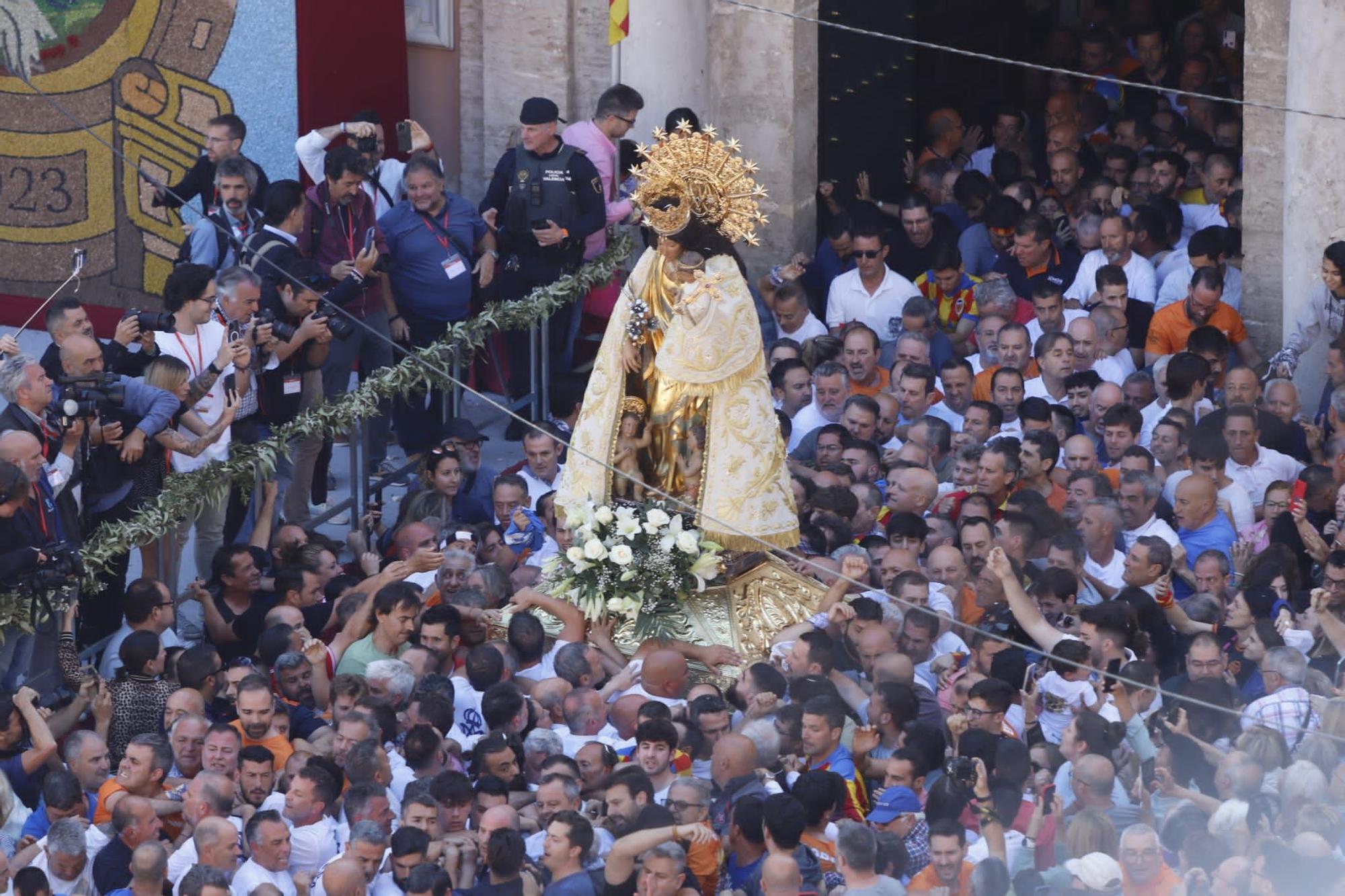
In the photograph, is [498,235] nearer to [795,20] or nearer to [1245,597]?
[795,20]

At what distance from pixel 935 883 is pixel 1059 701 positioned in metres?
1.57

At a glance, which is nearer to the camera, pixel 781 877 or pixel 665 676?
pixel 781 877

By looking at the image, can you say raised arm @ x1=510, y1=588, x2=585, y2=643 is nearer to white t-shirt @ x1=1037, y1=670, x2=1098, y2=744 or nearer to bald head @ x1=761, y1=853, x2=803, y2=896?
white t-shirt @ x1=1037, y1=670, x2=1098, y2=744

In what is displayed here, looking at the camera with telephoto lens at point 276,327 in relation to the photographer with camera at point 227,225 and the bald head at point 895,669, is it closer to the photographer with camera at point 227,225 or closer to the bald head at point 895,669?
the photographer with camera at point 227,225

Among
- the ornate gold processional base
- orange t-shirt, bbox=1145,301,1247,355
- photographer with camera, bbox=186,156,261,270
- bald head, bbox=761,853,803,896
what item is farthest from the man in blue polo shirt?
bald head, bbox=761,853,803,896

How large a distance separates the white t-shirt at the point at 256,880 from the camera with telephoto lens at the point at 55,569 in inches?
68.8

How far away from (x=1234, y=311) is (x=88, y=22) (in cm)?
654

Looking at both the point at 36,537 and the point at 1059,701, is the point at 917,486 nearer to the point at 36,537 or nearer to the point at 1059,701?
the point at 1059,701

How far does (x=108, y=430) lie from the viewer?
11430 mm

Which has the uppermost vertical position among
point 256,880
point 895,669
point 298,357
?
point 298,357

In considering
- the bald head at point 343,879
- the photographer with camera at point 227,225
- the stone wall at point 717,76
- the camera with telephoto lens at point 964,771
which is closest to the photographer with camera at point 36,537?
the bald head at point 343,879

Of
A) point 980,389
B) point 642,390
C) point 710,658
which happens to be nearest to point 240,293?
point 642,390

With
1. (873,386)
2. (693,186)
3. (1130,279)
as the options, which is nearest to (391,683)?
(693,186)

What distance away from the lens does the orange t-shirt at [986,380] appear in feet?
45.9
